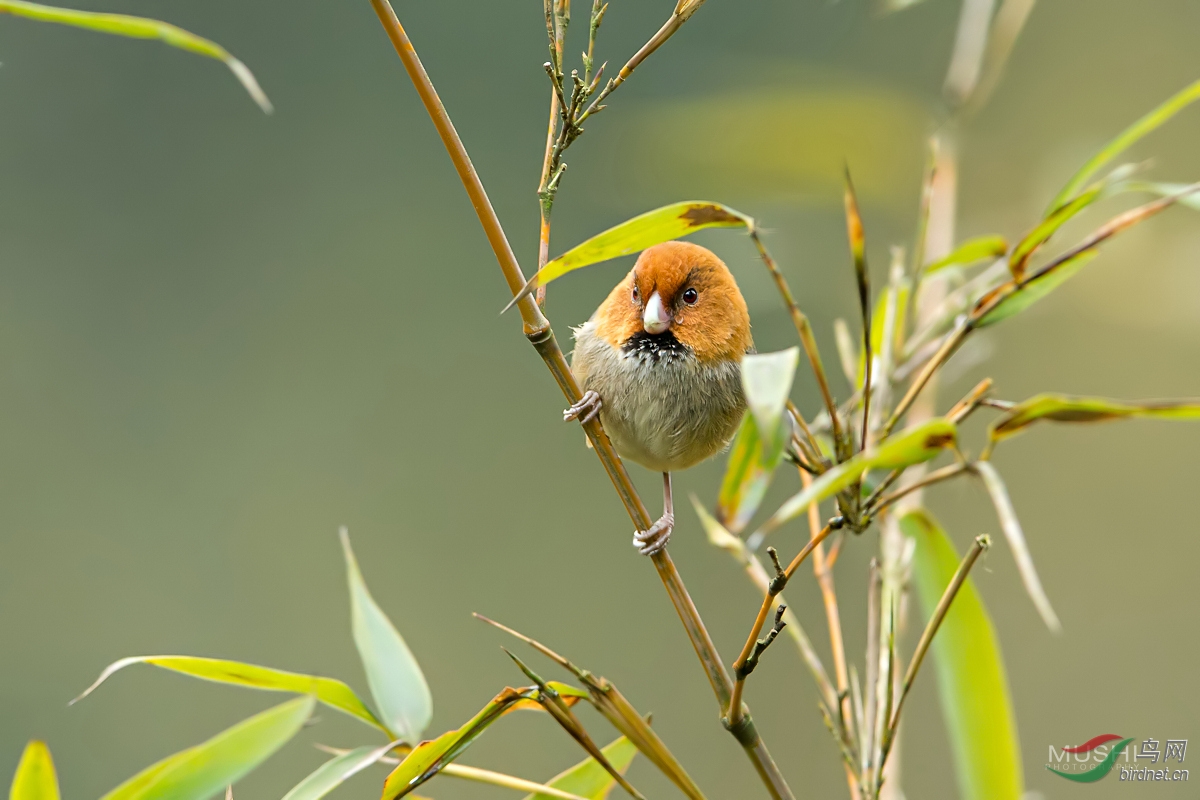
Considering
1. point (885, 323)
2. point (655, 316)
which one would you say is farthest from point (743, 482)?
point (655, 316)

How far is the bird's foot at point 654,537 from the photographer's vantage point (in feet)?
3.71

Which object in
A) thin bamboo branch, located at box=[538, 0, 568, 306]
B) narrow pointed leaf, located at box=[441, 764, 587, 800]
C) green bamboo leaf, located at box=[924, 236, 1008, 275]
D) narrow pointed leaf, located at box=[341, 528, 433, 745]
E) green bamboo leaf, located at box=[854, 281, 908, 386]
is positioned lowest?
narrow pointed leaf, located at box=[441, 764, 587, 800]

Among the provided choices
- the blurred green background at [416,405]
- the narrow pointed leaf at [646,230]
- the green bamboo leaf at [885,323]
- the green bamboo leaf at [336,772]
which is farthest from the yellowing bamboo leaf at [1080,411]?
the blurred green background at [416,405]

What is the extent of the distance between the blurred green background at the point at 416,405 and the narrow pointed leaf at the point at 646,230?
2032 mm

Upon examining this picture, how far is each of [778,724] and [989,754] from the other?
234cm

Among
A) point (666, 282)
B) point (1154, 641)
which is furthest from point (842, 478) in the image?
point (1154, 641)

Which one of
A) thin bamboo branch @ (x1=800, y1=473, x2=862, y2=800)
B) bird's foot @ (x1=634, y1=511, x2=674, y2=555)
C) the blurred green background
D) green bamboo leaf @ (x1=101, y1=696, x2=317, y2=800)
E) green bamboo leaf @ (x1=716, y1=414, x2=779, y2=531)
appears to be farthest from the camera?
the blurred green background

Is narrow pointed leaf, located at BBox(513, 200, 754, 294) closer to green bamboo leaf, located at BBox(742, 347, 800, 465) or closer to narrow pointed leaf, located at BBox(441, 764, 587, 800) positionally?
green bamboo leaf, located at BBox(742, 347, 800, 465)

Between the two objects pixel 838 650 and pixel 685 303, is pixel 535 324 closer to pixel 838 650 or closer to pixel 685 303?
pixel 838 650

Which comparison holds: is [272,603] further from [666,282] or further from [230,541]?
[666,282]

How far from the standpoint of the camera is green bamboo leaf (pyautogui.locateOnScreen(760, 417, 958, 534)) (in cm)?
67

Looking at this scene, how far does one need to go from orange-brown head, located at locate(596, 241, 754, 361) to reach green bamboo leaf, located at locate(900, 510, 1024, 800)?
631mm

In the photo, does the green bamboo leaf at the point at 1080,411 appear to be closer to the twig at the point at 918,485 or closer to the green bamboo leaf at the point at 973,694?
the twig at the point at 918,485

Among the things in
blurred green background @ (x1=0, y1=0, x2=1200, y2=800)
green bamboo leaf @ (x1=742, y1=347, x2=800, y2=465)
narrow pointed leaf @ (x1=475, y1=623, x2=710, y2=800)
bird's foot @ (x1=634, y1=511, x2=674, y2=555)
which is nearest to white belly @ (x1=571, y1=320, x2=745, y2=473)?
bird's foot @ (x1=634, y1=511, x2=674, y2=555)
